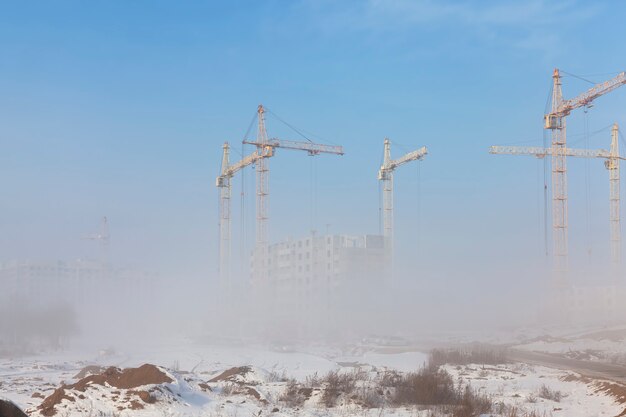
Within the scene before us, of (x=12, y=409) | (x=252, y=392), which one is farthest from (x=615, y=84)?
(x=12, y=409)

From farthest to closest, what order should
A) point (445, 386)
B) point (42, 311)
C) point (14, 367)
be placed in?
point (42, 311), point (14, 367), point (445, 386)

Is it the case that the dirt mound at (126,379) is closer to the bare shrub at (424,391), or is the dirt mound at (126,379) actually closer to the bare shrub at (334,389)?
the bare shrub at (334,389)

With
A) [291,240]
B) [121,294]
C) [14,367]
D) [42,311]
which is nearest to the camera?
[14,367]

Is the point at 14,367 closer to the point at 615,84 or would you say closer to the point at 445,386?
the point at 445,386

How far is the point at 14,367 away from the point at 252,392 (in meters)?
25.2

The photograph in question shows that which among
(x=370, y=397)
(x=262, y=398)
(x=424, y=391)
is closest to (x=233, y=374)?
(x=262, y=398)

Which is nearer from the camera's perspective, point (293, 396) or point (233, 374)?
point (293, 396)

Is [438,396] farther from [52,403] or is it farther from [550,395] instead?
[52,403]

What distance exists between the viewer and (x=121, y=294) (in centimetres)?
16188

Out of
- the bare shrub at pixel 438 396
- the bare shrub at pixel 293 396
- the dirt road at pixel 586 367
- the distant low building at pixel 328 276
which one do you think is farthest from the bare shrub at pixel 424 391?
the distant low building at pixel 328 276

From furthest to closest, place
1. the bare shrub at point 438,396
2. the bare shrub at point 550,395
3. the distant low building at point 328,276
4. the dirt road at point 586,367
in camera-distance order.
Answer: the distant low building at point 328,276 → the dirt road at point 586,367 → the bare shrub at point 550,395 → the bare shrub at point 438,396

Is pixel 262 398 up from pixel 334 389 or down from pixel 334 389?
down

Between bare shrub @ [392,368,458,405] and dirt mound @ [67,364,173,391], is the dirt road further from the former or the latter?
dirt mound @ [67,364,173,391]

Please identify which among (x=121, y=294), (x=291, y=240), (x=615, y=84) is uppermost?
(x=615, y=84)
